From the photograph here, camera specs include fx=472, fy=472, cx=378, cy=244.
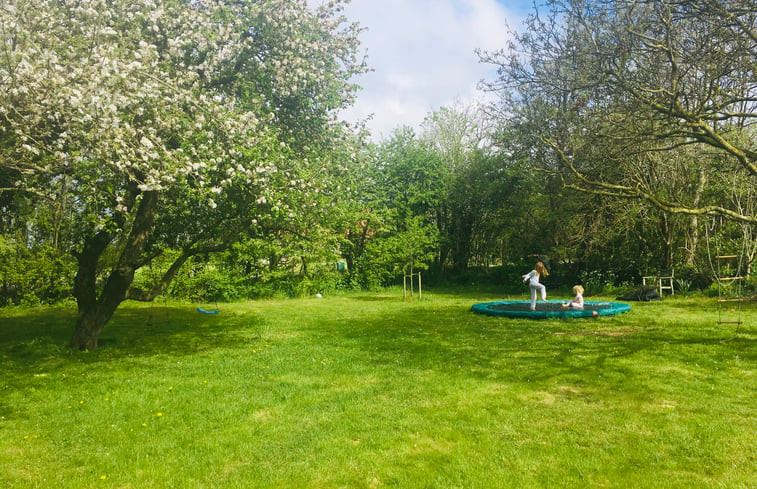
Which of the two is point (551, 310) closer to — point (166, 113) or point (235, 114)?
point (235, 114)

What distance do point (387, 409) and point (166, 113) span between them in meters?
5.78

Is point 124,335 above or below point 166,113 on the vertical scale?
below

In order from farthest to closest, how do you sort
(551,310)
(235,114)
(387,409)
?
1. (551,310)
2. (235,114)
3. (387,409)

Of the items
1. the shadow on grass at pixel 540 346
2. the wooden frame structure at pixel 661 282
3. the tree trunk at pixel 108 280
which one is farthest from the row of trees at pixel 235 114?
the wooden frame structure at pixel 661 282

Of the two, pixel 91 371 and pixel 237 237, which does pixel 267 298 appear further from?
pixel 91 371

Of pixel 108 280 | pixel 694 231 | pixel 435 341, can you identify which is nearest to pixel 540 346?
pixel 435 341

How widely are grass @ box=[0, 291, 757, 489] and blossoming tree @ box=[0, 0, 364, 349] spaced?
264 centimetres

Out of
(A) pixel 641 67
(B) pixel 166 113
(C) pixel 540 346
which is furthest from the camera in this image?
(C) pixel 540 346

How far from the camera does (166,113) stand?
7.66 m

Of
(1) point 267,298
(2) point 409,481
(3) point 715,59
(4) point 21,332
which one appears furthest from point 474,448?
(1) point 267,298

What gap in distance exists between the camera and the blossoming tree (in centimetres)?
650

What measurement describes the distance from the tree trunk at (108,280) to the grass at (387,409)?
1.57ft

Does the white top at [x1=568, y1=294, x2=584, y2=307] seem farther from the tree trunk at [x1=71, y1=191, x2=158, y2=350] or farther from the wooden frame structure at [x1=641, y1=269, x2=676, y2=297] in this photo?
the tree trunk at [x1=71, y1=191, x2=158, y2=350]

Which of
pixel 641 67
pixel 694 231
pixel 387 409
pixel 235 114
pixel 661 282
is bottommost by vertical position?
pixel 387 409
